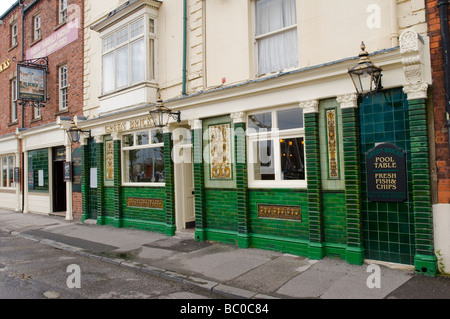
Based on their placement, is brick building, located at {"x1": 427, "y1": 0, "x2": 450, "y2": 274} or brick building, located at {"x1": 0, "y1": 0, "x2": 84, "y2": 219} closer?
brick building, located at {"x1": 427, "y1": 0, "x2": 450, "y2": 274}

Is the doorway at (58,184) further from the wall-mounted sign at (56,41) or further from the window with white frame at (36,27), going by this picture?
the window with white frame at (36,27)

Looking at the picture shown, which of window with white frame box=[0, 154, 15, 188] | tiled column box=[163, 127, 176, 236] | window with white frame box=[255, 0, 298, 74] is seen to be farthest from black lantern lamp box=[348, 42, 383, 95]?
window with white frame box=[0, 154, 15, 188]

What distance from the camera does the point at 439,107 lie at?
231 inches

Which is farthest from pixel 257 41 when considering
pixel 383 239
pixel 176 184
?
pixel 383 239

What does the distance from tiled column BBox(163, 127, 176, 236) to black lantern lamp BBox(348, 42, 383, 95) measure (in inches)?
222

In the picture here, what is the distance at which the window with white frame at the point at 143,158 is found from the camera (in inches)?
423

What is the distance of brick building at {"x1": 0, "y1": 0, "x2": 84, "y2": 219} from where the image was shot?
1411cm

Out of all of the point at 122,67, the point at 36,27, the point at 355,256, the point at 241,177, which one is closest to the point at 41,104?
the point at 36,27

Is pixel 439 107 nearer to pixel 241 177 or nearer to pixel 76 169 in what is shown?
pixel 241 177

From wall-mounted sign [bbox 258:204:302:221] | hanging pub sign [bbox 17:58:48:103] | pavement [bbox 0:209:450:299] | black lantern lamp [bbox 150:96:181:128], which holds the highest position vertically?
hanging pub sign [bbox 17:58:48:103]

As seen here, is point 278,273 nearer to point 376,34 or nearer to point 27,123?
point 376,34

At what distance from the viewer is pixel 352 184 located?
6.55 m

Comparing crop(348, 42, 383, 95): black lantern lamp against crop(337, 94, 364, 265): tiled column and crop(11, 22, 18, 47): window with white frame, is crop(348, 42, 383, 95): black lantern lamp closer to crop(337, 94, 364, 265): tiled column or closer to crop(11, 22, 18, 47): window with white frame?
crop(337, 94, 364, 265): tiled column

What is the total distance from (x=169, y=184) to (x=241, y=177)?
2.72m
